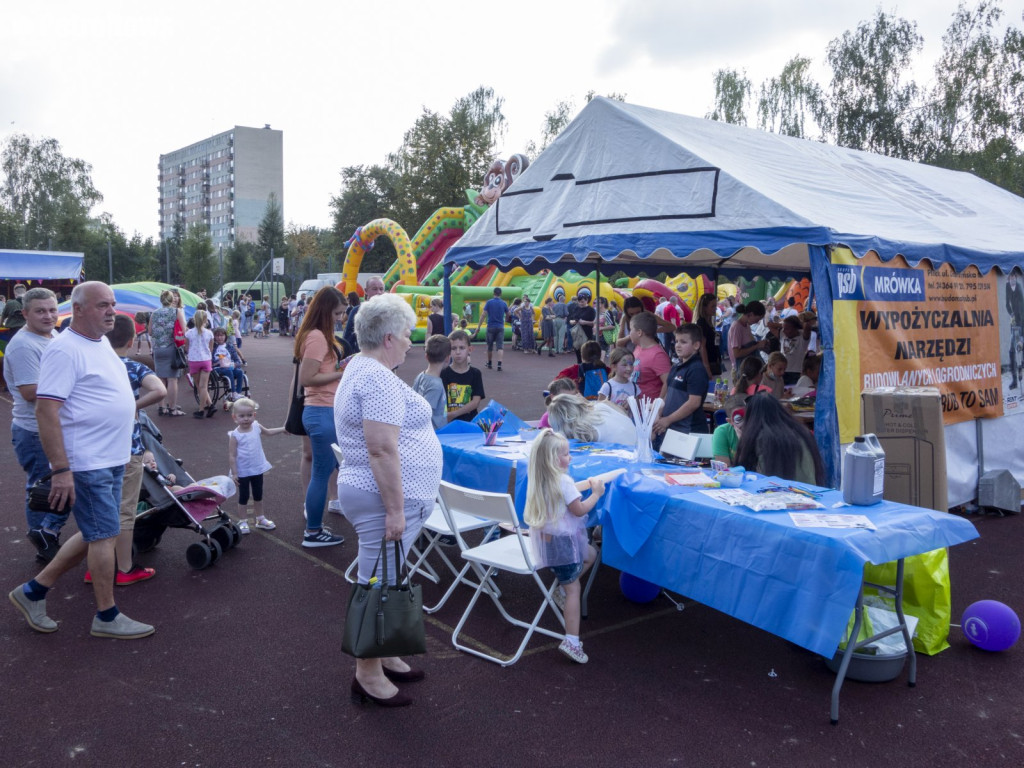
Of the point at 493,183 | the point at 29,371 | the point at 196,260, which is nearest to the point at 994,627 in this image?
the point at 29,371

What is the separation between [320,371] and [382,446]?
2156 mm

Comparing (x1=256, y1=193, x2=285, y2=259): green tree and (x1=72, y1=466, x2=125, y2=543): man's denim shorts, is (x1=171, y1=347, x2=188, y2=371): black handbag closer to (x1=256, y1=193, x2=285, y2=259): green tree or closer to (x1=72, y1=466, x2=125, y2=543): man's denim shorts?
(x1=72, y1=466, x2=125, y2=543): man's denim shorts

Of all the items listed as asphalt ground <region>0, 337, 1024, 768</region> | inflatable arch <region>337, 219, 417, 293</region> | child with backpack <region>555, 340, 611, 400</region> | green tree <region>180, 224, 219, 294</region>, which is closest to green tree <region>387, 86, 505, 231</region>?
green tree <region>180, 224, 219, 294</region>

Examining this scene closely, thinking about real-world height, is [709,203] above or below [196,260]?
below

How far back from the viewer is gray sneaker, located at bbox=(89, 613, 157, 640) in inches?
150

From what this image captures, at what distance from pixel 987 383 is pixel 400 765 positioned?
5.97 m

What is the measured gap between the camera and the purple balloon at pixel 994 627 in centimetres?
363

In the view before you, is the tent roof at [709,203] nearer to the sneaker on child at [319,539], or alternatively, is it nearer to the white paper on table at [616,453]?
the white paper on table at [616,453]

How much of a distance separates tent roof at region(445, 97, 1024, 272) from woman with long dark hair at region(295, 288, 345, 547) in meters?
2.28

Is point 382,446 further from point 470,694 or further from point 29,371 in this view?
point 29,371

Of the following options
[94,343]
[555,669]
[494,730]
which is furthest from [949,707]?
[94,343]

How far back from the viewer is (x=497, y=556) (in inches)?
150

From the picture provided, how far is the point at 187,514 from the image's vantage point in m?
4.85

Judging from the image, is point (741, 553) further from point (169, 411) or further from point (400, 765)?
point (169, 411)
